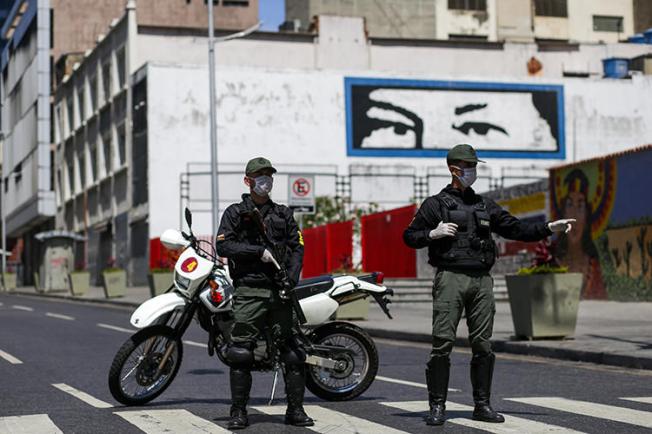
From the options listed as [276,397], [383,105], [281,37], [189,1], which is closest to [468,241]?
[276,397]

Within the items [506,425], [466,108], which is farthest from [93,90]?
[506,425]

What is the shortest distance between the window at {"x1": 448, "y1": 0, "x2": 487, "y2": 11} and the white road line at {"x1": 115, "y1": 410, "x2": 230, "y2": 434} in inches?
2506

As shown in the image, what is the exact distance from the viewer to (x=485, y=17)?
71.1 m

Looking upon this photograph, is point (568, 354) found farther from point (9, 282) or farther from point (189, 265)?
point (9, 282)

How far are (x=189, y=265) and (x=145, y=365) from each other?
2.81 feet

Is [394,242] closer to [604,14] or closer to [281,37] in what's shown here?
[281,37]

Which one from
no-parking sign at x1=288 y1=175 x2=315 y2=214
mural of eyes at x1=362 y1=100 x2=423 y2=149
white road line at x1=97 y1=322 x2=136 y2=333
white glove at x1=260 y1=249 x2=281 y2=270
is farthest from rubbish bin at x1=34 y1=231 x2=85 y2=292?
white glove at x1=260 y1=249 x2=281 y2=270

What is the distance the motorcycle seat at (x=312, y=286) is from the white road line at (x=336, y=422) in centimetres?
89

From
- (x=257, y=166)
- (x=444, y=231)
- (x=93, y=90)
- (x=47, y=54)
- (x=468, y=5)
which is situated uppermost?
(x=468, y=5)

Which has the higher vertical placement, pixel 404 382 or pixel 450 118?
pixel 450 118

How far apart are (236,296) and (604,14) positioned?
70.3 meters

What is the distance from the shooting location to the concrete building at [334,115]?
160 ft

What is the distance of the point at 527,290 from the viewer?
15.5m

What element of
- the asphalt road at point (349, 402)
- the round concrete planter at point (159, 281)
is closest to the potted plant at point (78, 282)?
the round concrete planter at point (159, 281)
